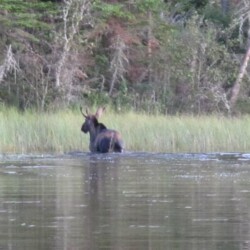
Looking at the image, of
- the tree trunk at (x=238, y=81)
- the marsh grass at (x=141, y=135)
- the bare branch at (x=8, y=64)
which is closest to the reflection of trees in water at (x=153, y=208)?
the marsh grass at (x=141, y=135)

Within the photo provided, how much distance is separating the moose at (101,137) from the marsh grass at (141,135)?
597mm

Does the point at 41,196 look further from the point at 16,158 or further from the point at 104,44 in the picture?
the point at 104,44

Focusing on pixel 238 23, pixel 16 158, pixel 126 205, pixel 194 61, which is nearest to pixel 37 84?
pixel 194 61

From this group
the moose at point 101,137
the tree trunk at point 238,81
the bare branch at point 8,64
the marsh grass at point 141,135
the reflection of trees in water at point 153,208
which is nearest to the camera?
the reflection of trees in water at point 153,208

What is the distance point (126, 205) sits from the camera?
1177cm

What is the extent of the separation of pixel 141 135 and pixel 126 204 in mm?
11442

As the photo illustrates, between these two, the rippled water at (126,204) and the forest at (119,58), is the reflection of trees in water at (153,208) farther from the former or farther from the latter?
the forest at (119,58)

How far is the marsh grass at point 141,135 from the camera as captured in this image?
22.8 meters

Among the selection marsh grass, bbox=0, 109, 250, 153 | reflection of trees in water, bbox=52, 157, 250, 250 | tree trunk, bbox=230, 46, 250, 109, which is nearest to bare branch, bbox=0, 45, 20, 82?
tree trunk, bbox=230, 46, 250, 109

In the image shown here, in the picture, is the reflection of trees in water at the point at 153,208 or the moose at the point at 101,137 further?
the moose at the point at 101,137

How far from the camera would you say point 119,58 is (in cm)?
3341

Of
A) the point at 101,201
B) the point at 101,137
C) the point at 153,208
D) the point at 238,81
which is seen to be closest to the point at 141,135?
the point at 101,137

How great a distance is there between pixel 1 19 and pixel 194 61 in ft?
18.7

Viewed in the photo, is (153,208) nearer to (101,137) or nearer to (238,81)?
(101,137)
